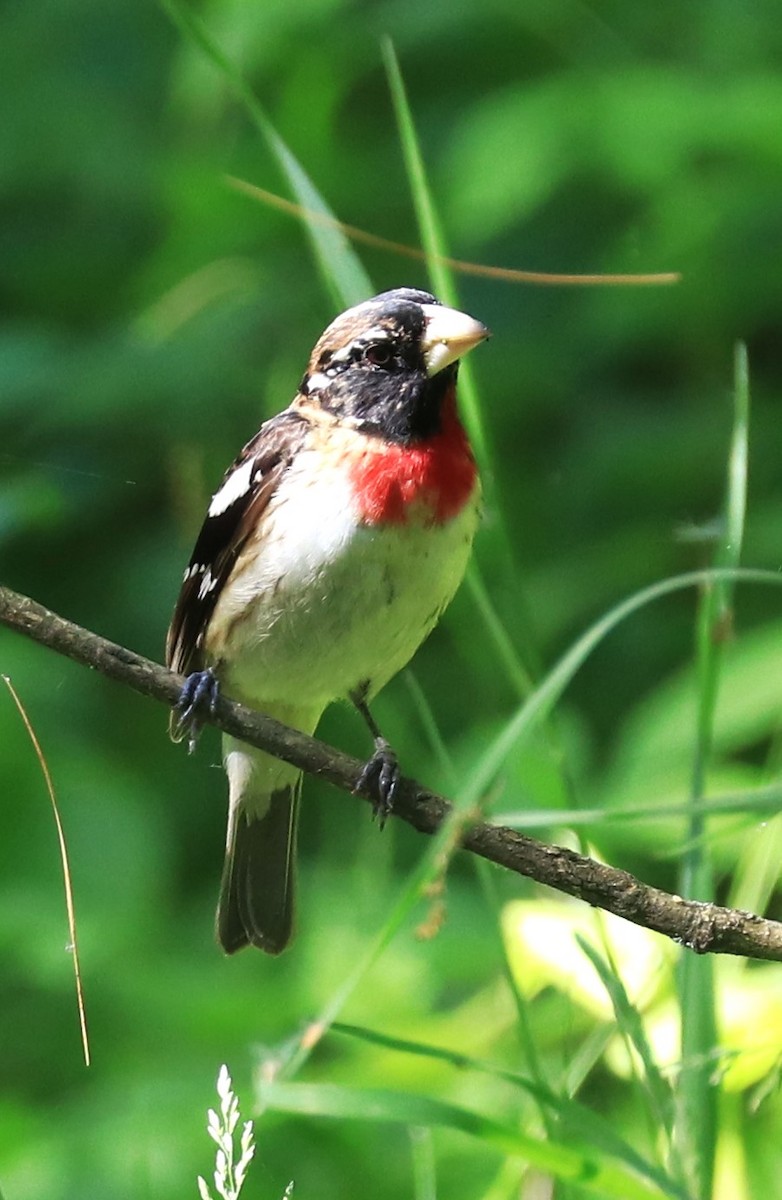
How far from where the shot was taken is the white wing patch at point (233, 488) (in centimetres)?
268

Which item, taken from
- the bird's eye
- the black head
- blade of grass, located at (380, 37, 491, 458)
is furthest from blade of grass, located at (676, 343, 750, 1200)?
the bird's eye

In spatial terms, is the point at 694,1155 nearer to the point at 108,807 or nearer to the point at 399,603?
the point at 399,603

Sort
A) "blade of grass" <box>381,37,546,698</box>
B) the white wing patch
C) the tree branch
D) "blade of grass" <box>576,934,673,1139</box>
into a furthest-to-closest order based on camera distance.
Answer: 1. the white wing patch
2. "blade of grass" <box>381,37,546,698</box>
3. the tree branch
4. "blade of grass" <box>576,934,673,1139</box>

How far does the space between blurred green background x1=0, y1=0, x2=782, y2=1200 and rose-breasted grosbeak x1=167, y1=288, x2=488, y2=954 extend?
18 cm

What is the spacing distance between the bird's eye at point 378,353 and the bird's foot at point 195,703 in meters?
0.58

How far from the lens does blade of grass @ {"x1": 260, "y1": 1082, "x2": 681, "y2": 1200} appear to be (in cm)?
120

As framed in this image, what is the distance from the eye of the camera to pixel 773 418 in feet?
12.8

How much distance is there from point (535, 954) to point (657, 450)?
6.57ft

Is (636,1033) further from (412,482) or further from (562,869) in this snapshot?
(412,482)

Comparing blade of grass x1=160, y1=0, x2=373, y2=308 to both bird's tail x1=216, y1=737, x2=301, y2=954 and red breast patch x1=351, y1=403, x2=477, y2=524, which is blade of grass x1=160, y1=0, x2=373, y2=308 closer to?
red breast patch x1=351, y1=403, x2=477, y2=524

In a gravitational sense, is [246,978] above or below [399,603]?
below

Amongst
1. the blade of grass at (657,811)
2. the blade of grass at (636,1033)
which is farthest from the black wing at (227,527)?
the blade of grass at (657,811)

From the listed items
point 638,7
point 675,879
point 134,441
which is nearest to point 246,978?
point 675,879

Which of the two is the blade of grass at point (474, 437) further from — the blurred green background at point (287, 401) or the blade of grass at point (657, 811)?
the blurred green background at point (287, 401)
